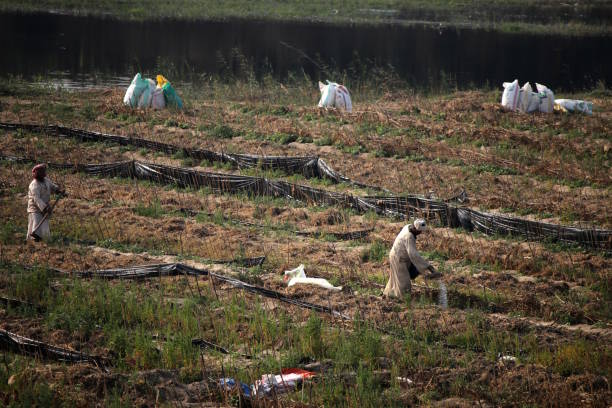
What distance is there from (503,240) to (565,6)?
3521cm

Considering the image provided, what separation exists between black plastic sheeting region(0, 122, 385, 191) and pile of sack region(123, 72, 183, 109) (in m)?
2.35

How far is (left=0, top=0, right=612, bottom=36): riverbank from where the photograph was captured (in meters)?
35.5

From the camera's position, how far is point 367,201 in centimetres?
1219

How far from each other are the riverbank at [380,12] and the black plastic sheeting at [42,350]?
95.4ft

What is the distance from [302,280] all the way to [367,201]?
3.26 m

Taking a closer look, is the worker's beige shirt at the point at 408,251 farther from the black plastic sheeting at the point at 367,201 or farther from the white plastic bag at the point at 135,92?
the white plastic bag at the point at 135,92

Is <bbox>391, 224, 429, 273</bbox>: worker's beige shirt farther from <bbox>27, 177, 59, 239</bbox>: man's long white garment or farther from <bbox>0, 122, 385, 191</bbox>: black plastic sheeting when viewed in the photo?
<bbox>27, 177, 59, 239</bbox>: man's long white garment

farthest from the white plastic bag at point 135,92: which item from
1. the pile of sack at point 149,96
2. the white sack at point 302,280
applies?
the white sack at point 302,280

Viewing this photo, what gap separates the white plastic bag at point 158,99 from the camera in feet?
59.5

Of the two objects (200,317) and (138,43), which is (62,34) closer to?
(138,43)

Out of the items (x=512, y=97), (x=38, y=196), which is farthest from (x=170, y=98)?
(x=38, y=196)

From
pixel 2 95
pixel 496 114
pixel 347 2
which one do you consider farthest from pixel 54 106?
pixel 347 2

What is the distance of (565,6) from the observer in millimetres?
42625

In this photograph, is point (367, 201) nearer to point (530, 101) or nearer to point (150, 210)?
point (150, 210)
